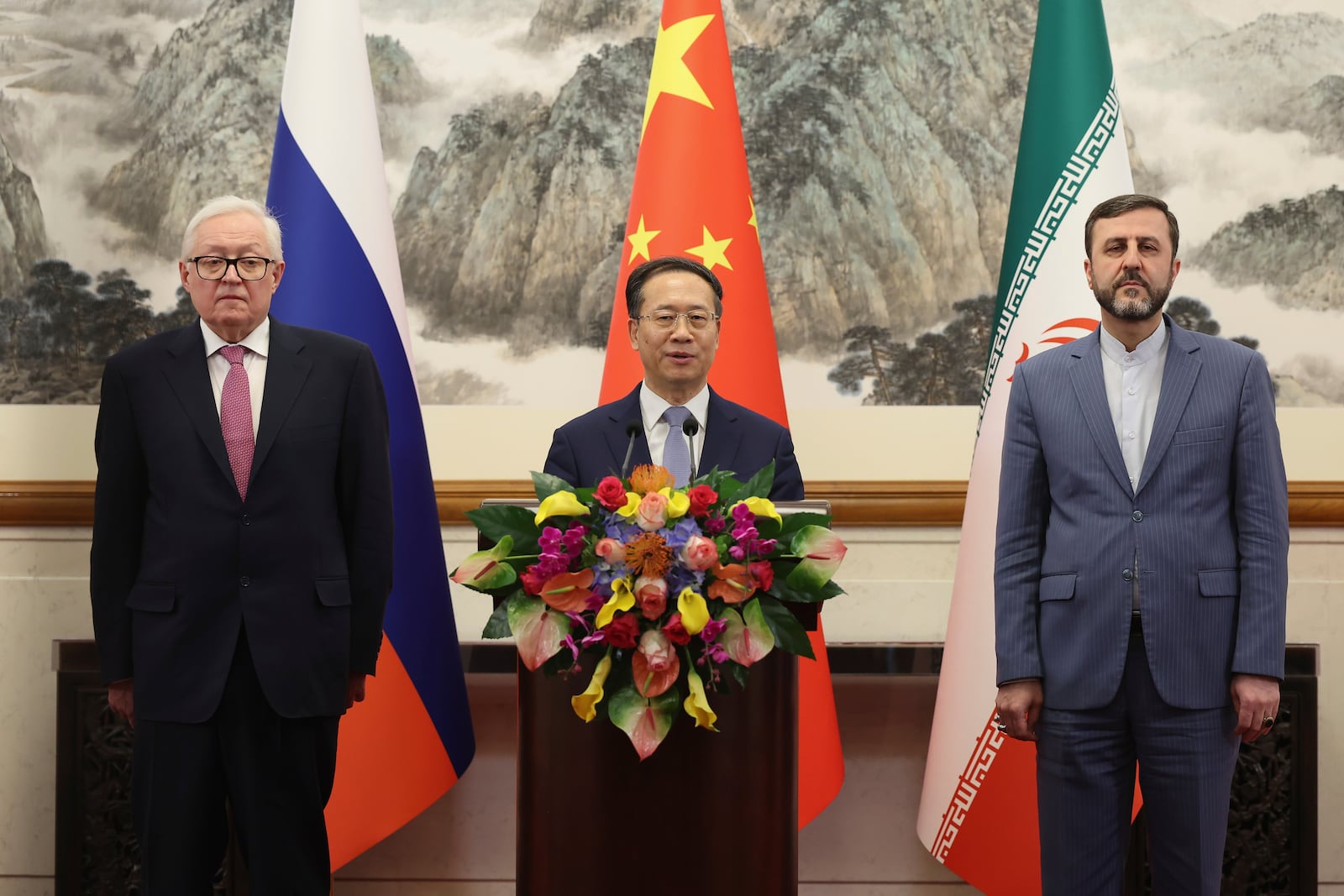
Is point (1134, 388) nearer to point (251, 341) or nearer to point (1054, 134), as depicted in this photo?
point (1054, 134)

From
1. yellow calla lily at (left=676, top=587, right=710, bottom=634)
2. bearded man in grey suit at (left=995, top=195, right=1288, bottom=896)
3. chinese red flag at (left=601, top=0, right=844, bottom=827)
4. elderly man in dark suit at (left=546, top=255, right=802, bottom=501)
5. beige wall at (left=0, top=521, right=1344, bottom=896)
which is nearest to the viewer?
yellow calla lily at (left=676, top=587, right=710, bottom=634)

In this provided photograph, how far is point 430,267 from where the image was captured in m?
3.40

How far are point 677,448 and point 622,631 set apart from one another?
27.9 inches

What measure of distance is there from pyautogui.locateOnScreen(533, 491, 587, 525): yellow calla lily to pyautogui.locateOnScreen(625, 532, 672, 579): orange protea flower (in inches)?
3.5

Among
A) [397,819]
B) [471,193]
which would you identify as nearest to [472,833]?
[397,819]

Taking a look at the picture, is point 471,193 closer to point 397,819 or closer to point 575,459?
point 575,459

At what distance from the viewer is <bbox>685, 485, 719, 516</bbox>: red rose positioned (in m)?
1.54

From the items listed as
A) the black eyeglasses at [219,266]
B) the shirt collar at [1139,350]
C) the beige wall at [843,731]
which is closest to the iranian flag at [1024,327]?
the beige wall at [843,731]

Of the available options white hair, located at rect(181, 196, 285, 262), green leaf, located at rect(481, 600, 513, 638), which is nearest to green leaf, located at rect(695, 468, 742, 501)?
green leaf, located at rect(481, 600, 513, 638)

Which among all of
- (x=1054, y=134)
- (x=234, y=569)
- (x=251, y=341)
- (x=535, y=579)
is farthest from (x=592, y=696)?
(x=1054, y=134)

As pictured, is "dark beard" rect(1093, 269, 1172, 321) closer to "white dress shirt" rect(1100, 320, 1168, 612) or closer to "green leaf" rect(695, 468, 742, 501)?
"white dress shirt" rect(1100, 320, 1168, 612)

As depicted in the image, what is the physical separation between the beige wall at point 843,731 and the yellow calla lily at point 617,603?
186 cm

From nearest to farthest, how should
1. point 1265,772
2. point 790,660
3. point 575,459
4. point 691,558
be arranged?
point 691,558 → point 790,660 → point 575,459 → point 1265,772

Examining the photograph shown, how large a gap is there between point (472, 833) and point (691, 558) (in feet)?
7.35
